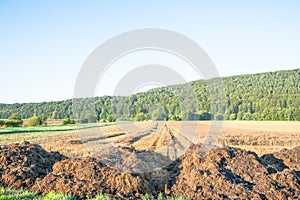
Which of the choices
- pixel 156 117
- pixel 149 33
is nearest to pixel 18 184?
pixel 149 33

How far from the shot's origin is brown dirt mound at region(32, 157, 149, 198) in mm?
8258

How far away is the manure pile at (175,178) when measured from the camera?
813 cm

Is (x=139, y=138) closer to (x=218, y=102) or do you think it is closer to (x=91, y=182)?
(x=91, y=182)

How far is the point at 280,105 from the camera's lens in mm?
80438

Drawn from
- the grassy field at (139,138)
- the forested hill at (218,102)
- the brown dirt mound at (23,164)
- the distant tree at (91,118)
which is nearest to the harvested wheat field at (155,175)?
the brown dirt mound at (23,164)

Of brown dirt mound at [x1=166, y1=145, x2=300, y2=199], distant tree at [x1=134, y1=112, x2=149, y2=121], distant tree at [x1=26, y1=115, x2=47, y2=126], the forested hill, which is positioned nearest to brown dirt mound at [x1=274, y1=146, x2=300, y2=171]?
brown dirt mound at [x1=166, y1=145, x2=300, y2=199]

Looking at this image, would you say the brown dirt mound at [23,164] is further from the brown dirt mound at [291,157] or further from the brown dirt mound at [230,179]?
the brown dirt mound at [291,157]

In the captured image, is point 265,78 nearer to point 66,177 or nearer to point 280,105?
point 280,105

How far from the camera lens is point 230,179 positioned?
872 cm

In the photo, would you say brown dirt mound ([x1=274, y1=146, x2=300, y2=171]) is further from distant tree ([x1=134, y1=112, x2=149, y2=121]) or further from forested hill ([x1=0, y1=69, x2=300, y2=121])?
distant tree ([x1=134, y1=112, x2=149, y2=121])

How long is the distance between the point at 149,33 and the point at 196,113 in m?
42.3

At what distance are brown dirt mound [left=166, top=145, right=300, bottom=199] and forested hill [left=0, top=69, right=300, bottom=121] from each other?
29.6 metres

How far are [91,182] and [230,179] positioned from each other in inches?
136

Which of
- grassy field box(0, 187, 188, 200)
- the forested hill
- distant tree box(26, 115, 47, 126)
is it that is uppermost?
the forested hill
